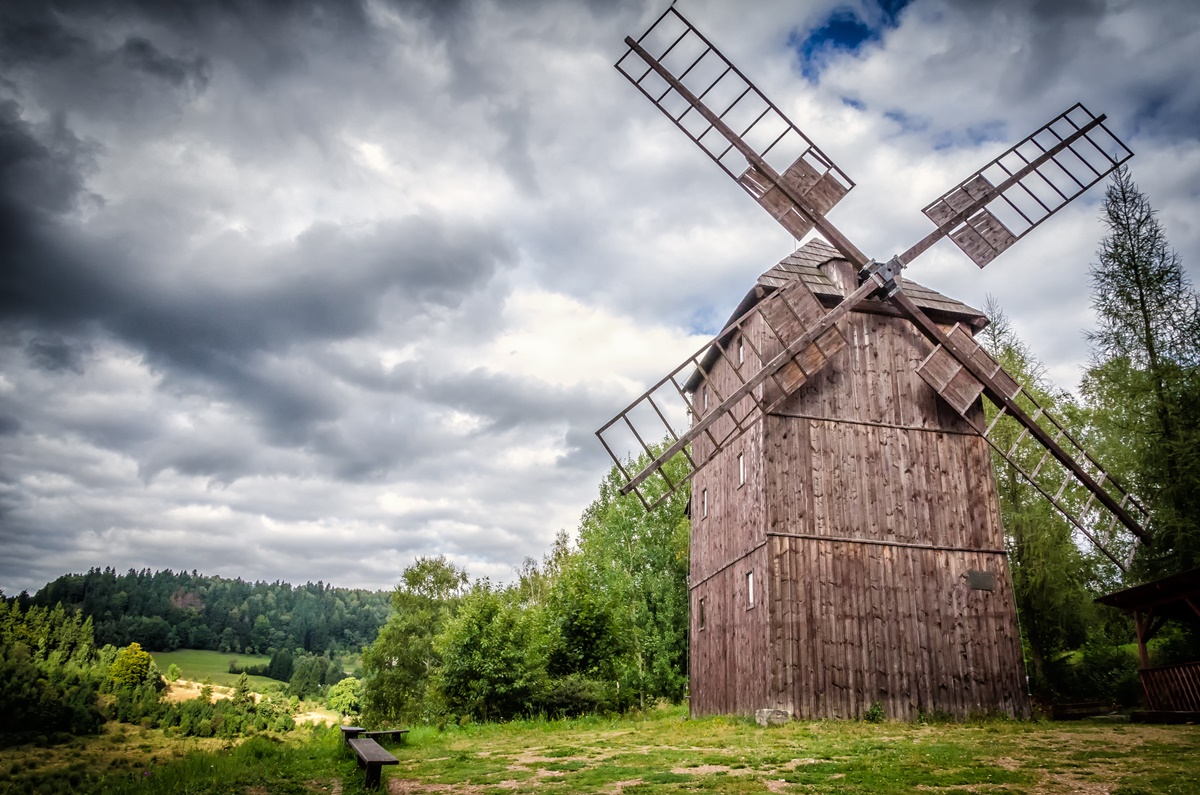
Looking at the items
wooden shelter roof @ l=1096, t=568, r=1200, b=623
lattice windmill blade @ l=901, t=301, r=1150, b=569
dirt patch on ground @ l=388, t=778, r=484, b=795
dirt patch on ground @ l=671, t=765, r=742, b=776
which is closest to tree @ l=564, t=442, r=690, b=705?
lattice windmill blade @ l=901, t=301, r=1150, b=569

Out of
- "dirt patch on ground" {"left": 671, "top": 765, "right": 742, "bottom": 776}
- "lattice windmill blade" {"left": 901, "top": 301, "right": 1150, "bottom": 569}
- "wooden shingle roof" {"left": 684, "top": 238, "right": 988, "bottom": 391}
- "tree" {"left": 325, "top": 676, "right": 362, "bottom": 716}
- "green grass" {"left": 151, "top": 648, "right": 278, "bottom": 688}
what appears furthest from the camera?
"tree" {"left": 325, "top": 676, "right": 362, "bottom": 716}

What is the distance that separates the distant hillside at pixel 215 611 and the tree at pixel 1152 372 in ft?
126

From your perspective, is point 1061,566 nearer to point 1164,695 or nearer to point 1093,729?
point 1164,695

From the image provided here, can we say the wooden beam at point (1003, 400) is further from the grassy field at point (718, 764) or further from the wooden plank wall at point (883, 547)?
the grassy field at point (718, 764)

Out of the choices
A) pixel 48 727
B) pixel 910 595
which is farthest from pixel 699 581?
pixel 48 727

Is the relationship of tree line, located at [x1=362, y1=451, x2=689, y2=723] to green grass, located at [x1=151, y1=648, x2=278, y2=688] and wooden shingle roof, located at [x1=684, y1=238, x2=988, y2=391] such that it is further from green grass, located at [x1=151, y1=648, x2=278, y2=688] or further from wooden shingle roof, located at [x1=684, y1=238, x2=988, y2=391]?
wooden shingle roof, located at [x1=684, y1=238, x2=988, y2=391]

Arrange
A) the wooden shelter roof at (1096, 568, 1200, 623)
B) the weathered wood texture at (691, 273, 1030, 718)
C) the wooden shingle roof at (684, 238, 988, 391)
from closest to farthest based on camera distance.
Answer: the wooden shelter roof at (1096, 568, 1200, 623) < the weathered wood texture at (691, 273, 1030, 718) < the wooden shingle roof at (684, 238, 988, 391)

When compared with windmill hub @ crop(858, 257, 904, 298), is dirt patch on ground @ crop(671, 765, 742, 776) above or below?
below

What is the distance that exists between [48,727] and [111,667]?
22.3 ft

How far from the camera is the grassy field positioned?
326 inches

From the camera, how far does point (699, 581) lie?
22.3 metres

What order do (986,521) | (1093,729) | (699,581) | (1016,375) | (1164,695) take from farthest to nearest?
1. (1016,375)
2. (699,581)
3. (986,521)
4. (1164,695)
5. (1093,729)

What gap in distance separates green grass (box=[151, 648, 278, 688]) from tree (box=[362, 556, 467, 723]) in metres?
9.87

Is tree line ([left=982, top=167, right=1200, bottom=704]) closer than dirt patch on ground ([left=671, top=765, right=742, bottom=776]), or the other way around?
dirt patch on ground ([left=671, top=765, right=742, bottom=776])
